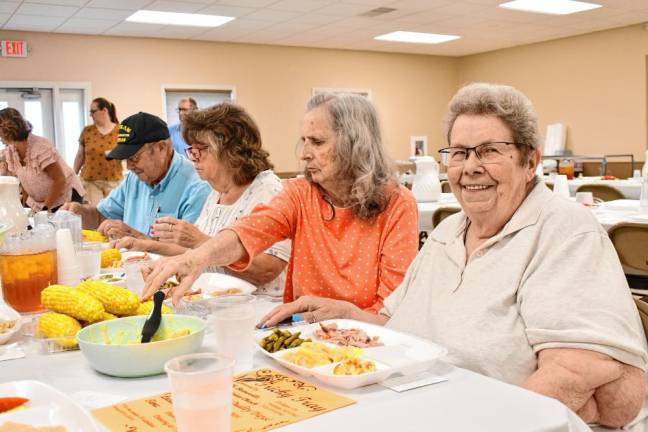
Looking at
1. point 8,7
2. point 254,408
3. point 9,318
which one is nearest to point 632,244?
point 254,408

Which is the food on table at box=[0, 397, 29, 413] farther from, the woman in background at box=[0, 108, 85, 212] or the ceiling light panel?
the ceiling light panel

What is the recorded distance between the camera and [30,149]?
17.5ft

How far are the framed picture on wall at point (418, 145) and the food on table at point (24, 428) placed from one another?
1098cm

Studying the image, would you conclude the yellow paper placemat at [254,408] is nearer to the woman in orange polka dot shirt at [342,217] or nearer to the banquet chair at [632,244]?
the woman in orange polka dot shirt at [342,217]

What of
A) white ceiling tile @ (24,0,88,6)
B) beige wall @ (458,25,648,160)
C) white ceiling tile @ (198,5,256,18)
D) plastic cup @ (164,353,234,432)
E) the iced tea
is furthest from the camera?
beige wall @ (458,25,648,160)

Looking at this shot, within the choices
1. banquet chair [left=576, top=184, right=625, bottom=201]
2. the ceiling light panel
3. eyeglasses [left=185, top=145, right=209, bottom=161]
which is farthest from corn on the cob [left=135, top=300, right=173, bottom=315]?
the ceiling light panel

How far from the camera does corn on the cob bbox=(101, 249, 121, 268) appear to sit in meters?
2.40

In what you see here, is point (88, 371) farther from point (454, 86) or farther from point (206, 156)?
point (454, 86)

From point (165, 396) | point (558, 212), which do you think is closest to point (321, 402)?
point (165, 396)

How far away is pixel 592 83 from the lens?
32.3ft

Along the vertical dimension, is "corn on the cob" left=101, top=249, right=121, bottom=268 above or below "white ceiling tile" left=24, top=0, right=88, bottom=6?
below

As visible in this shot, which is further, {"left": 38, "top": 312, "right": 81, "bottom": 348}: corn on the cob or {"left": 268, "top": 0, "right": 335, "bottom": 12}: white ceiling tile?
{"left": 268, "top": 0, "right": 335, "bottom": 12}: white ceiling tile

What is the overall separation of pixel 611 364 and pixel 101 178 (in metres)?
7.03

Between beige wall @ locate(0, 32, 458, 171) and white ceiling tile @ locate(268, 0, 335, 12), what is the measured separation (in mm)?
1399
